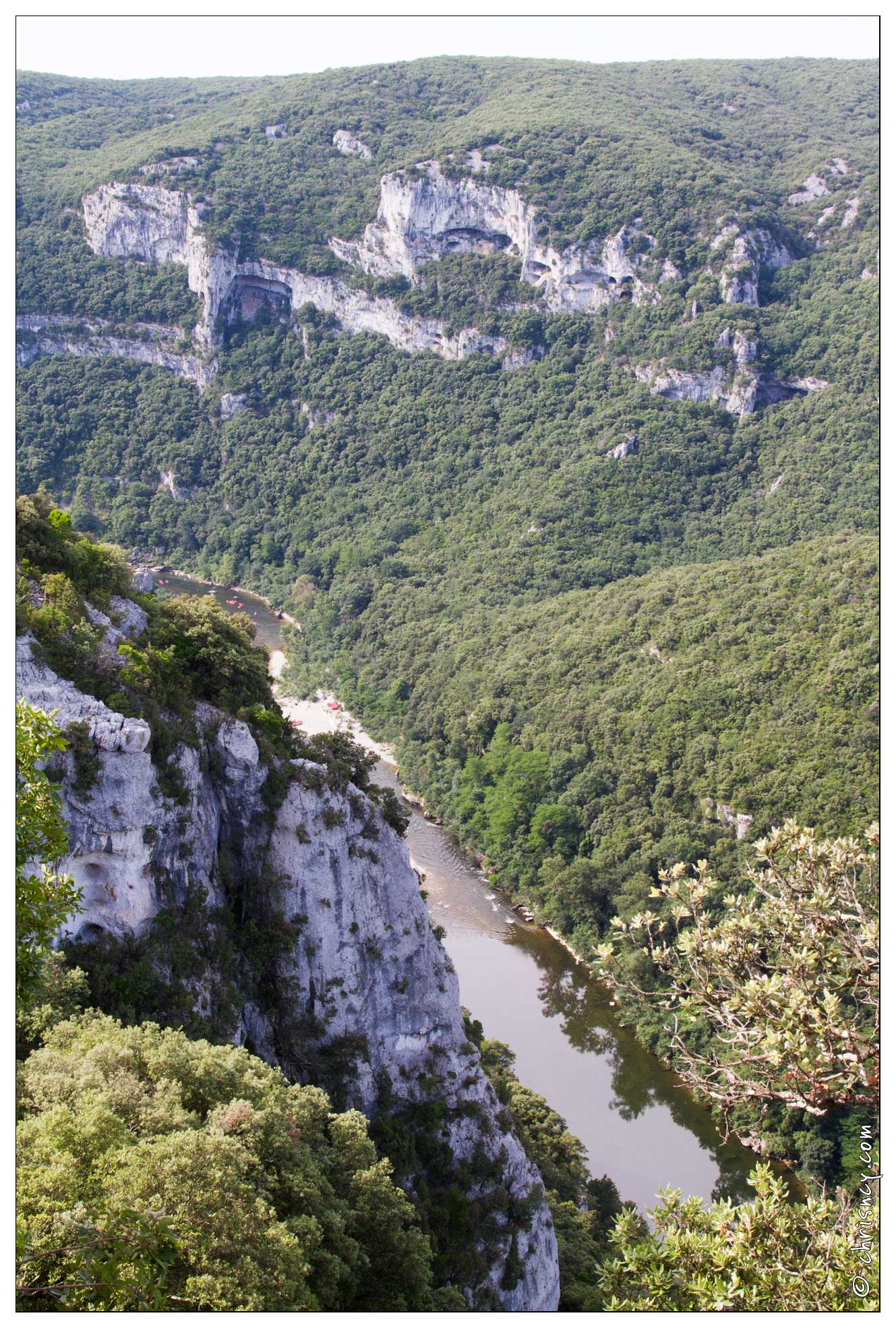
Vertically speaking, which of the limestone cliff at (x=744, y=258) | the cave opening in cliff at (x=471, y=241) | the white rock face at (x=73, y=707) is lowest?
the white rock face at (x=73, y=707)

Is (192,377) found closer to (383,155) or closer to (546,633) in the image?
(383,155)

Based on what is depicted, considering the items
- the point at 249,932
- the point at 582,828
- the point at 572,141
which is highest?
the point at 572,141

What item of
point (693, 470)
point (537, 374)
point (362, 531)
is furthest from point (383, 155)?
point (693, 470)

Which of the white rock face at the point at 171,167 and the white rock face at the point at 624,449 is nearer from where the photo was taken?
the white rock face at the point at 624,449

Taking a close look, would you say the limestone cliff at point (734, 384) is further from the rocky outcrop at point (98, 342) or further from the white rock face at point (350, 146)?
the rocky outcrop at point (98, 342)

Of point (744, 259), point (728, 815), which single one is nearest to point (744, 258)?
point (744, 259)

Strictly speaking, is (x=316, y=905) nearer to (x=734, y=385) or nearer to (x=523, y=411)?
(x=734, y=385)

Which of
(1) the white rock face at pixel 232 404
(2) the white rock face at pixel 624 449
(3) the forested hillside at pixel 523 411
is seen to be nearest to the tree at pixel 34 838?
(3) the forested hillside at pixel 523 411
